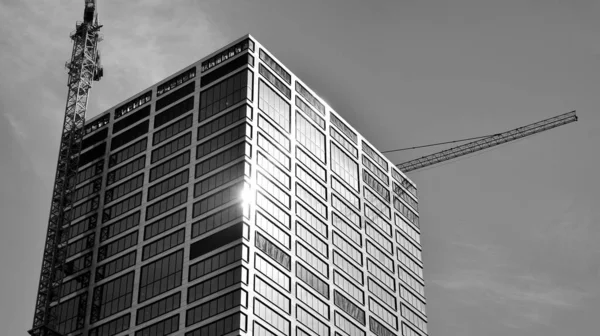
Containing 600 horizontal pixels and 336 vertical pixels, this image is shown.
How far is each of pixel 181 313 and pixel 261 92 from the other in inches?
1602

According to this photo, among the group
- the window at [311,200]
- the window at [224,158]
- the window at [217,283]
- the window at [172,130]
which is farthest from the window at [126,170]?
the window at [217,283]

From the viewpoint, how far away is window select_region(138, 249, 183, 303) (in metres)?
172

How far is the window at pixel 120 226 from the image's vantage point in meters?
187

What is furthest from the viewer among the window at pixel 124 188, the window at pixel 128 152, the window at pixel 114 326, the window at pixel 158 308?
the window at pixel 128 152

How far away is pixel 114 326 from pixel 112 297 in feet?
19.0

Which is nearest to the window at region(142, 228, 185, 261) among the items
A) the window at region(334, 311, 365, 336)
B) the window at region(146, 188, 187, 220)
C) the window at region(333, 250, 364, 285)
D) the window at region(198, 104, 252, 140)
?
the window at region(146, 188, 187, 220)

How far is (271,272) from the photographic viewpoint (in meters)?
171

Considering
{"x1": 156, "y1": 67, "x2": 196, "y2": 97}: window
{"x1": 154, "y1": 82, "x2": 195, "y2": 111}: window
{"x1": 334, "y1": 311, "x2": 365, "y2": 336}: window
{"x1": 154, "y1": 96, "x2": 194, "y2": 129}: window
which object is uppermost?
{"x1": 156, "y1": 67, "x2": 196, "y2": 97}: window

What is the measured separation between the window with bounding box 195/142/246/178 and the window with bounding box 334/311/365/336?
102 feet

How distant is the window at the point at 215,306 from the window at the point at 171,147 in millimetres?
32318

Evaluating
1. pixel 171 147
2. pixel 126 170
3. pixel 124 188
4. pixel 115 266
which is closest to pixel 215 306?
pixel 115 266

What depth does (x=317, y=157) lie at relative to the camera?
199 m

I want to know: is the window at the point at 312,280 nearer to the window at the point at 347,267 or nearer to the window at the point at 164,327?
the window at the point at 347,267

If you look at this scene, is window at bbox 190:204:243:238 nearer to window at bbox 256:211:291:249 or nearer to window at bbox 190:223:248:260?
window at bbox 256:211:291:249
